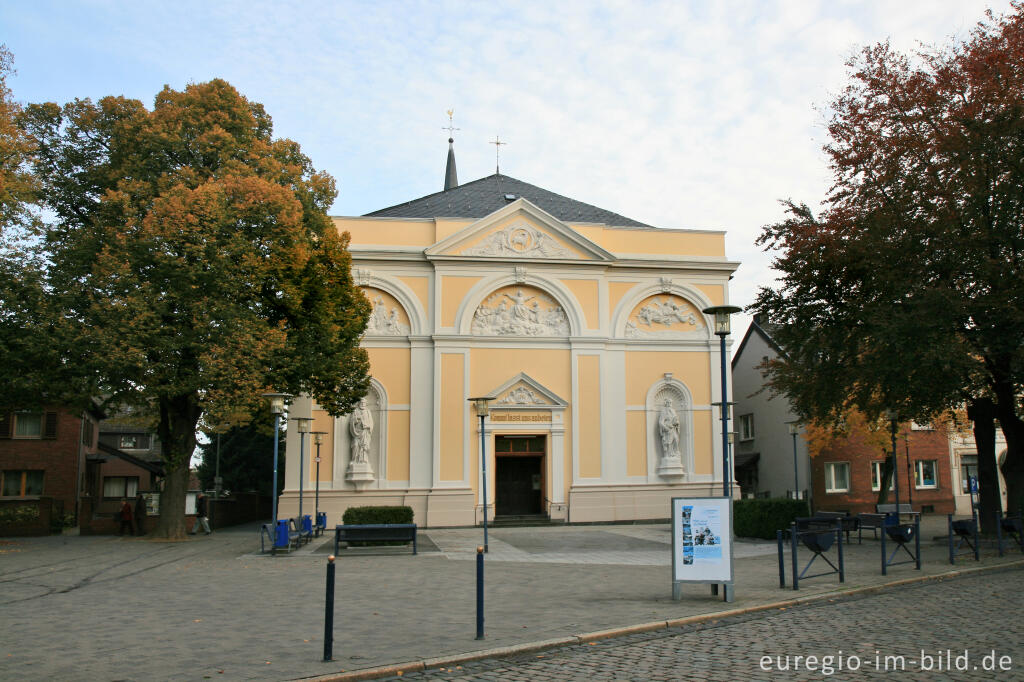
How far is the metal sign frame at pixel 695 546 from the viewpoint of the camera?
1160 cm

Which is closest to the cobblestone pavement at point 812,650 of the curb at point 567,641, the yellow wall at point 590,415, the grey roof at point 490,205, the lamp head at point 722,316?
the curb at point 567,641

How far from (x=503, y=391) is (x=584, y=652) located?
2344 centimetres

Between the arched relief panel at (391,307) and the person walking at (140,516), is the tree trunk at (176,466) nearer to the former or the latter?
the person walking at (140,516)

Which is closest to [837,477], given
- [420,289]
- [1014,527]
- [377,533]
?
[1014,527]

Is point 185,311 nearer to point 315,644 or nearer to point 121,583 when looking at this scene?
point 121,583

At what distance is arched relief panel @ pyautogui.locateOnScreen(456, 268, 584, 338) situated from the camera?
32531 mm

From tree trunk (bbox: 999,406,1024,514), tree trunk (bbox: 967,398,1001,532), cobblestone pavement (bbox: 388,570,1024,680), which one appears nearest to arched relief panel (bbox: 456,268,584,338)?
tree trunk (bbox: 967,398,1001,532)

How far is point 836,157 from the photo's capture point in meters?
21.1

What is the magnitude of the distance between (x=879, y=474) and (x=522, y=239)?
Answer: 59.2 feet

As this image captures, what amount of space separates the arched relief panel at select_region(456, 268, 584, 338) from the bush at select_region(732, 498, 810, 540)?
1155 cm

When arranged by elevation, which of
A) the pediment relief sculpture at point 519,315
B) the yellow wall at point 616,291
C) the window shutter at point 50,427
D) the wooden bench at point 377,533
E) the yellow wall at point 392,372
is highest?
the yellow wall at point 616,291

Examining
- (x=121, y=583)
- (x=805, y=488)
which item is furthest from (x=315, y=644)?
(x=805, y=488)

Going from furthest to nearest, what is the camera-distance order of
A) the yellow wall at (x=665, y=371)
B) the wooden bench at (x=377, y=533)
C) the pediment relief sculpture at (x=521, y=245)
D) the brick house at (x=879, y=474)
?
the brick house at (x=879, y=474)
the yellow wall at (x=665, y=371)
the pediment relief sculpture at (x=521, y=245)
the wooden bench at (x=377, y=533)

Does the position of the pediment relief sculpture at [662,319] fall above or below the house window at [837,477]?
above
